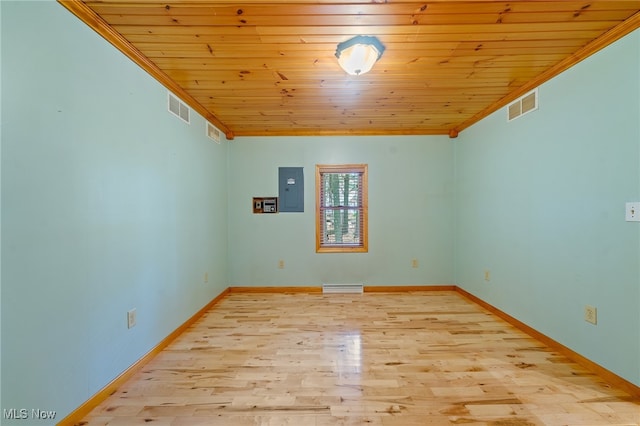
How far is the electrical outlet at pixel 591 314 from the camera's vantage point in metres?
1.90

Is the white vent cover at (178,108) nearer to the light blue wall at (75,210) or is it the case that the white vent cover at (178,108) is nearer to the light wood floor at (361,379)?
the light blue wall at (75,210)

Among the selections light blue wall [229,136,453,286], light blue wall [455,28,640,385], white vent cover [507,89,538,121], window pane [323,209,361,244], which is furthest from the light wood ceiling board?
window pane [323,209,361,244]

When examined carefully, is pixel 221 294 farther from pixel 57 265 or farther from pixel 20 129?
pixel 20 129

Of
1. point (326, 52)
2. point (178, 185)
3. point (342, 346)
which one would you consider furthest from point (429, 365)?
point (178, 185)

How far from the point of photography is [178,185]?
102 inches

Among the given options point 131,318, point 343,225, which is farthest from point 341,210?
point 131,318

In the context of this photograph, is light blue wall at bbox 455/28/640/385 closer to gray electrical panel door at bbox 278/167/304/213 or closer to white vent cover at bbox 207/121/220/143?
gray electrical panel door at bbox 278/167/304/213

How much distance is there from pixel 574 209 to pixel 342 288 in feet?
8.93

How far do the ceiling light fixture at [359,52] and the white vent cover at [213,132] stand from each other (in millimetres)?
2079

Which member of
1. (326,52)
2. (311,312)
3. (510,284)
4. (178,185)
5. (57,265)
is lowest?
(311,312)

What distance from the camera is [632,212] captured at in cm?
167

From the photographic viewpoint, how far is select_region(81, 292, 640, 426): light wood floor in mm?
1539

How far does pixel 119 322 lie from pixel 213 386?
79 centimetres

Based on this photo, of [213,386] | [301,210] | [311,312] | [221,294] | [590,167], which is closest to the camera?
[213,386]
